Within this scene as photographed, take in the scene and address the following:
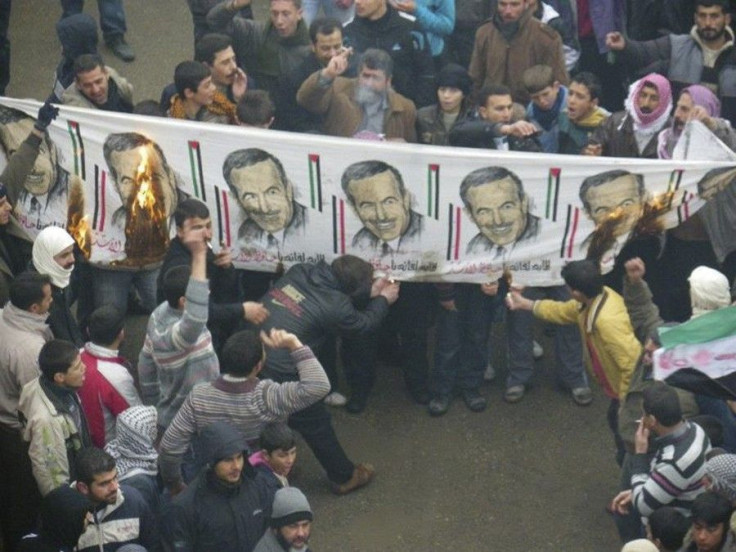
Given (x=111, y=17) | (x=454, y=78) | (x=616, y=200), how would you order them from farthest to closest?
(x=111, y=17) → (x=454, y=78) → (x=616, y=200)

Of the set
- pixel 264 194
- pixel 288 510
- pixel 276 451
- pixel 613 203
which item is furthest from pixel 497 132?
pixel 288 510

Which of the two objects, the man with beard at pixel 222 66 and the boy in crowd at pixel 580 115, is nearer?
the boy in crowd at pixel 580 115

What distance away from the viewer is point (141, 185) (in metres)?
9.96

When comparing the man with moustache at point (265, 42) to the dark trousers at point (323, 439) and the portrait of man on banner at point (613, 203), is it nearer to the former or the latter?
the portrait of man on banner at point (613, 203)

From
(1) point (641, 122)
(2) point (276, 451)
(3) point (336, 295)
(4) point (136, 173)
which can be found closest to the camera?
(2) point (276, 451)

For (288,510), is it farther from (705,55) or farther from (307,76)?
(705,55)

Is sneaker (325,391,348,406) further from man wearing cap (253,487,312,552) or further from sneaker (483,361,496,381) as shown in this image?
man wearing cap (253,487,312,552)

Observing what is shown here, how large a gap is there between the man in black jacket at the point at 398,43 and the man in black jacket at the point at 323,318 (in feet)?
7.73

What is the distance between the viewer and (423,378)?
1041 cm

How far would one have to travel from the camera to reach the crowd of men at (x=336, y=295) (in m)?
7.94

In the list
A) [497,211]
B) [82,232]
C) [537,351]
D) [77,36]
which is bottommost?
[537,351]

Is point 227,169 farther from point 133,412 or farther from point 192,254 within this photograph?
point 133,412

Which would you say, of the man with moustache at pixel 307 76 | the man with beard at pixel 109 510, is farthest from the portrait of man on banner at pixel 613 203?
the man with beard at pixel 109 510

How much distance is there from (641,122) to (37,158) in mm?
3699
